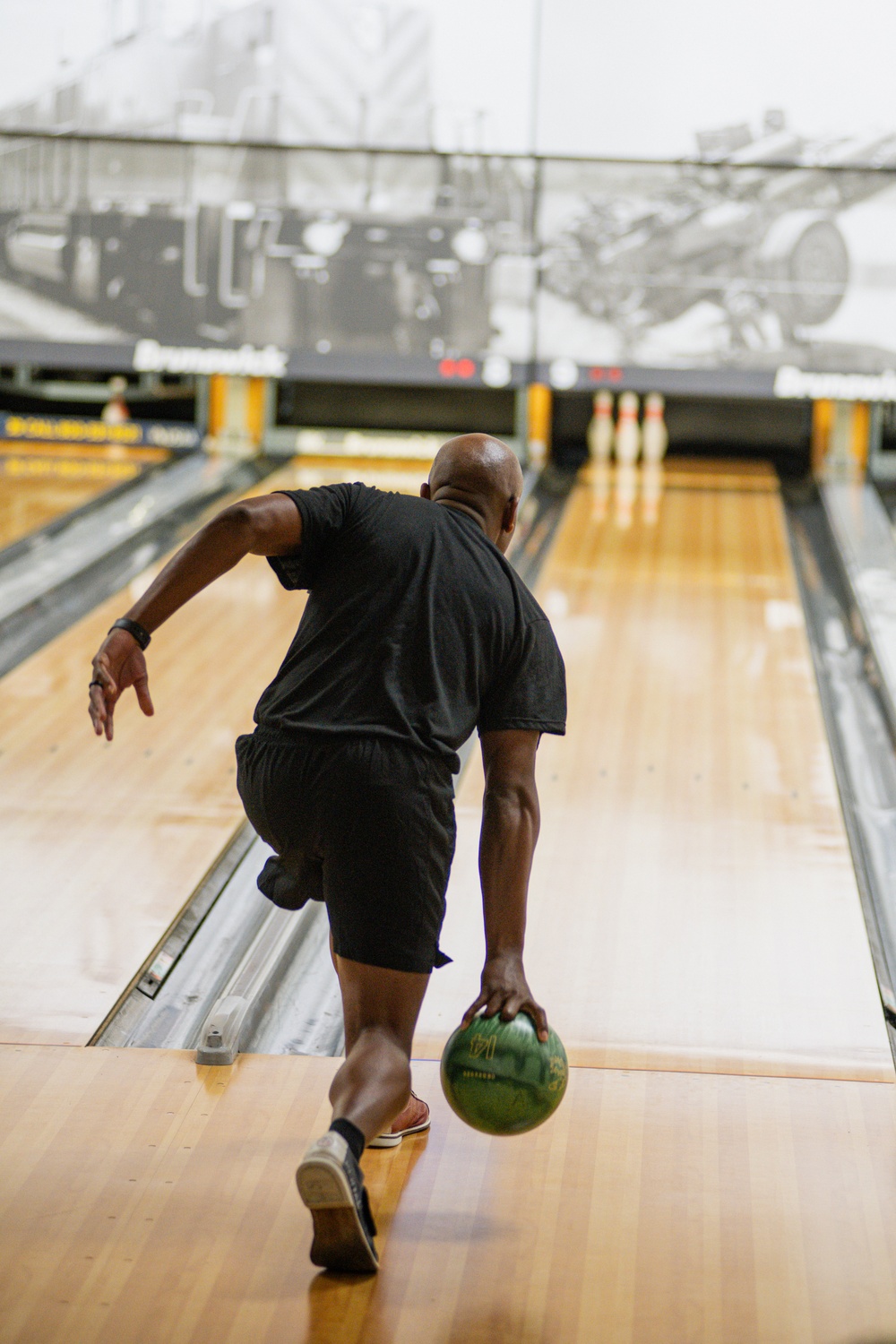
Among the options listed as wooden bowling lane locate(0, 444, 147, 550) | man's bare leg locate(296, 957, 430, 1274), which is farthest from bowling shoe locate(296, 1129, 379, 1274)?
wooden bowling lane locate(0, 444, 147, 550)

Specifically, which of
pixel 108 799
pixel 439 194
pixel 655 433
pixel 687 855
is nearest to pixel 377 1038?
pixel 687 855

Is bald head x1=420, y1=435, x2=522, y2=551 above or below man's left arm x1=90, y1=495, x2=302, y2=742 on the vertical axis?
above

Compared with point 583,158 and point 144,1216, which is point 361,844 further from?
point 583,158

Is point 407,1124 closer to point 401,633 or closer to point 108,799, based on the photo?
point 401,633

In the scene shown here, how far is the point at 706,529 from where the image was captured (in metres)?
6.12

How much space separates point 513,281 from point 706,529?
1227 millimetres

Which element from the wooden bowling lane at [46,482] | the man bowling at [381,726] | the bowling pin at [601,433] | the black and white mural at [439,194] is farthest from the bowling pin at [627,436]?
the man bowling at [381,726]

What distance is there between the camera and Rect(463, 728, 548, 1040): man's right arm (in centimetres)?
182

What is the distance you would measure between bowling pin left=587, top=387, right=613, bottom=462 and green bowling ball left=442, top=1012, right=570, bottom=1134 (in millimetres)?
5677

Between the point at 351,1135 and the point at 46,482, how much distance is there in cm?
512

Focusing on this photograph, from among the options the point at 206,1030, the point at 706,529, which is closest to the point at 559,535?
the point at 706,529

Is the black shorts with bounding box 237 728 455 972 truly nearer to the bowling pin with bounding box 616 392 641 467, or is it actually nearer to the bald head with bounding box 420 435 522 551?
the bald head with bounding box 420 435 522 551

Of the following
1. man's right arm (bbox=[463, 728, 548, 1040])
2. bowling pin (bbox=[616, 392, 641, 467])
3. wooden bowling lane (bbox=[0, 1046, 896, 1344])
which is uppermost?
bowling pin (bbox=[616, 392, 641, 467])

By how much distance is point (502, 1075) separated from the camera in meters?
1.78
